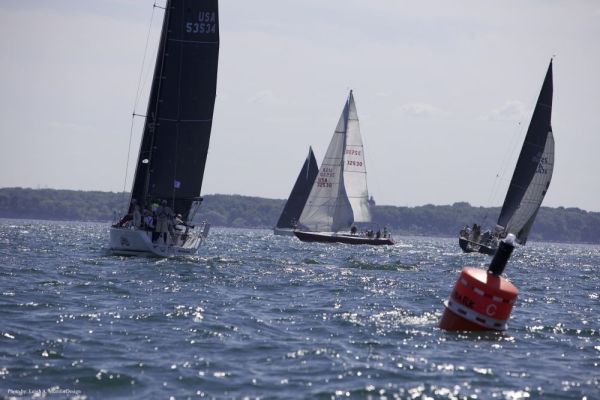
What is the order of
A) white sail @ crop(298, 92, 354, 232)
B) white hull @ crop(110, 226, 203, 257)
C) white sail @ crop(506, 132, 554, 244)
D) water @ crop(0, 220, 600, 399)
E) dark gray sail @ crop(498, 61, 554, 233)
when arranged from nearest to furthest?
water @ crop(0, 220, 600, 399) → white hull @ crop(110, 226, 203, 257) → dark gray sail @ crop(498, 61, 554, 233) → white sail @ crop(506, 132, 554, 244) → white sail @ crop(298, 92, 354, 232)

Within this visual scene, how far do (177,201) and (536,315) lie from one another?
766 inches

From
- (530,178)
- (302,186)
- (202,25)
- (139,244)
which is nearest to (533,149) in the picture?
(530,178)

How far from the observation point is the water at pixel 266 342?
13.4m

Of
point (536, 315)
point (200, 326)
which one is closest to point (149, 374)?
point (200, 326)

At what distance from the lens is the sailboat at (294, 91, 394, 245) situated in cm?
7362

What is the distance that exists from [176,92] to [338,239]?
3599 centimetres

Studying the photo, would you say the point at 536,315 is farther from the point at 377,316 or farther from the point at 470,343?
the point at 470,343

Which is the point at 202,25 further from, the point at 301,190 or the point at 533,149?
the point at 301,190

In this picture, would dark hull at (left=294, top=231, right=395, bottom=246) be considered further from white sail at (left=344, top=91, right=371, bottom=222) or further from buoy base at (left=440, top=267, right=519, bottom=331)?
buoy base at (left=440, top=267, right=519, bottom=331)

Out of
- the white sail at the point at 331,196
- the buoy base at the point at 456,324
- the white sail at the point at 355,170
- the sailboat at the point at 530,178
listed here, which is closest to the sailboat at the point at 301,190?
the white sail at the point at 331,196

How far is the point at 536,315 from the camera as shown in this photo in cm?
2278

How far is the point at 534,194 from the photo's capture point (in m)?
62.6

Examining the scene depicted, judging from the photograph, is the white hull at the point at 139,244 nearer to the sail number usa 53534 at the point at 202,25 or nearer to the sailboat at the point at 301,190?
the sail number usa 53534 at the point at 202,25

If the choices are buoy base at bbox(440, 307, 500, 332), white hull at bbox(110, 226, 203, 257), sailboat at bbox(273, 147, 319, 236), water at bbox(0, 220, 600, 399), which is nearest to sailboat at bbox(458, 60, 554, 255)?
white hull at bbox(110, 226, 203, 257)
